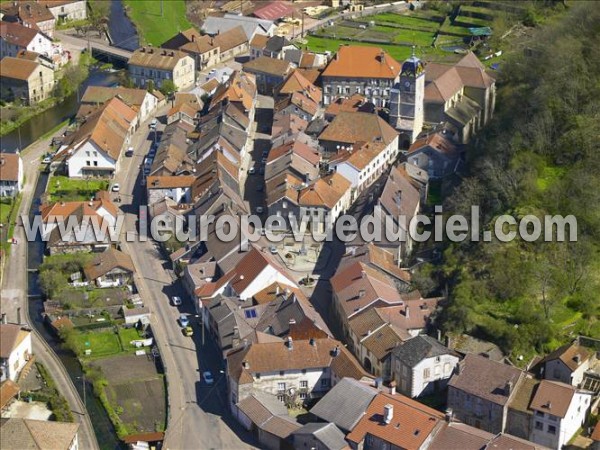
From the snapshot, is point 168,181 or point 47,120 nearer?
point 168,181

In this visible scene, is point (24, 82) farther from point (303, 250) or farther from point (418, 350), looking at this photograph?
point (418, 350)

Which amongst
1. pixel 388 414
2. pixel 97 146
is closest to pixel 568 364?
pixel 388 414

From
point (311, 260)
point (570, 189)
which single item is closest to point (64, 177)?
point (311, 260)

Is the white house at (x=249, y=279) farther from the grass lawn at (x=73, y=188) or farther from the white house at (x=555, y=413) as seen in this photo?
the grass lawn at (x=73, y=188)

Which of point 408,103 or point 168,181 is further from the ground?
point 408,103

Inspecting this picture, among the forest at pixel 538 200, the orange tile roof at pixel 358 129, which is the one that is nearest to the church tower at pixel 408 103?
the orange tile roof at pixel 358 129

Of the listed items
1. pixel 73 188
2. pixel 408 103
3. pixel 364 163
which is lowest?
pixel 73 188
